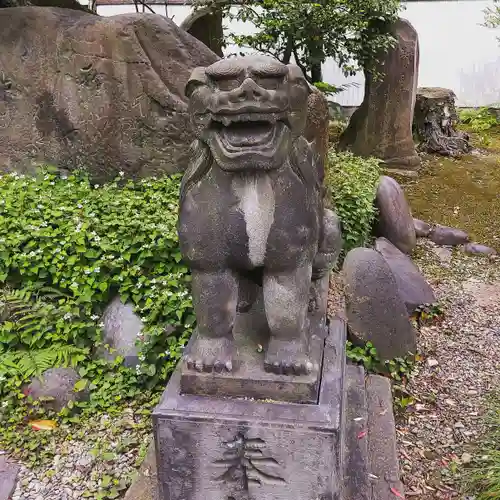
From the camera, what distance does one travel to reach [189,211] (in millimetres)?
1763

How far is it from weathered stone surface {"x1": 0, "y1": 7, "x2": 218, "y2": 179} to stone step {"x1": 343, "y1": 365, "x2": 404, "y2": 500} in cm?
267

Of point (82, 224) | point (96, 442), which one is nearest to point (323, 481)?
point (96, 442)

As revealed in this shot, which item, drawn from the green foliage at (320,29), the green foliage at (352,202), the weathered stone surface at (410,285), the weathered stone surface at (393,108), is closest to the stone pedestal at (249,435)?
the weathered stone surface at (410,285)

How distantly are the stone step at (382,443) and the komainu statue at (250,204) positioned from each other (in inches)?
31.6

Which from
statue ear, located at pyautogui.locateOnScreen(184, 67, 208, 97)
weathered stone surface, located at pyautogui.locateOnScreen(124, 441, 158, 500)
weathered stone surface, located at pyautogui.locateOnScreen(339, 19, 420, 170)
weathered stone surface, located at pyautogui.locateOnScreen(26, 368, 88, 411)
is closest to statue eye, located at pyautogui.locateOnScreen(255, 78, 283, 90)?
statue ear, located at pyautogui.locateOnScreen(184, 67, 208, 97)

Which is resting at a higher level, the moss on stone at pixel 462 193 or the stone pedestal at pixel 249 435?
the stone pedestal at pixel 249 435

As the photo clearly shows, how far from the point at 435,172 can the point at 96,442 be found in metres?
5.94

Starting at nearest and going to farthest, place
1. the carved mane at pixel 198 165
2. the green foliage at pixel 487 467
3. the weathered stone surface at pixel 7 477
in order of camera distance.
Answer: the carved mane at pixel 198 165 → the green foliage at pixel 487 467 → the weathered stone surface at pixel 7 477

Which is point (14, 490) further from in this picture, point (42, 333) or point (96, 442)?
point (42, 333)

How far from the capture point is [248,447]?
1.80m

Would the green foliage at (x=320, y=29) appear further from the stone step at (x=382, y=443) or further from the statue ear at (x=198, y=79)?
the statue ear at (x=198, y=79)

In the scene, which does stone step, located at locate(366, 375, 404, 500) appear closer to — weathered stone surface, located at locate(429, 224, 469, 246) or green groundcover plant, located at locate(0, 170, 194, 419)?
green groundcover plant, located at locate(0, 170, 194, 419)

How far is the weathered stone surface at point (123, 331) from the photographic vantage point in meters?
3.13

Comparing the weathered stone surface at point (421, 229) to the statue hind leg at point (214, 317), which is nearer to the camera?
the statue hind leg at point (214, 317)
